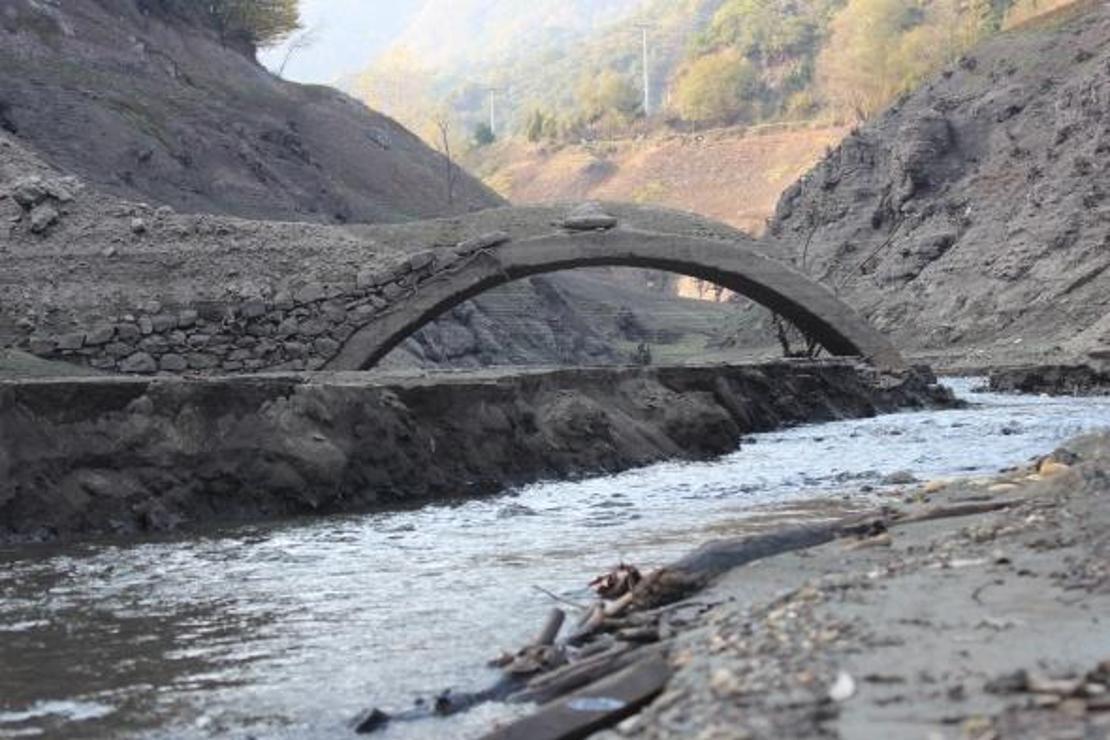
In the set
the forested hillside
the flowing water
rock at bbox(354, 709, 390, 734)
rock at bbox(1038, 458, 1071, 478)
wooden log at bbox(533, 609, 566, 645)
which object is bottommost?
the flowing water

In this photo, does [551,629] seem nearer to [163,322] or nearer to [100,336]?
[100,336]

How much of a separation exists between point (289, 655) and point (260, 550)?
13.8 ft

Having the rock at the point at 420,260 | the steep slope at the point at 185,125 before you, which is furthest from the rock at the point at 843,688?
the steep slope at the point at 185,125

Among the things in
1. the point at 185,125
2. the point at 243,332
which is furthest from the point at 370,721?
the point at 185,125

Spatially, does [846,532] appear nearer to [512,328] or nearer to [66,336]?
[66,336]

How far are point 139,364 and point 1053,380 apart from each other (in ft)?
65.5

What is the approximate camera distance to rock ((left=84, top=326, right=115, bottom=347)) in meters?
23.7

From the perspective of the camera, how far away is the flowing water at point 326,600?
6055 millimetres

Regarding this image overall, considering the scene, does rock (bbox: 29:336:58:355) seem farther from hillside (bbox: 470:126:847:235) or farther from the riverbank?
hillside (bbox: 470:126:847:235)

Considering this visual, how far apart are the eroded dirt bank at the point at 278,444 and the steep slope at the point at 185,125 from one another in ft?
88.3

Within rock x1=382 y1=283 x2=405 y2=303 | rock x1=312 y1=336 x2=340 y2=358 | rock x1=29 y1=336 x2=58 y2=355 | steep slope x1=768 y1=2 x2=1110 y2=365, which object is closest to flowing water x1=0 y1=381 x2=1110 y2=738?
rock x1=312 y1=336 x2=340 y2=358

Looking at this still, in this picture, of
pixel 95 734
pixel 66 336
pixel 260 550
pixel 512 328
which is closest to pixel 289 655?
pixel 95 734

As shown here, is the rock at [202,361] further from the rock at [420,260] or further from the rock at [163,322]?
the rock at [420,260]

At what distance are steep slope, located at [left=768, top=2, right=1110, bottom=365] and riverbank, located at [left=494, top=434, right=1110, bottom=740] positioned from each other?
2755cm
